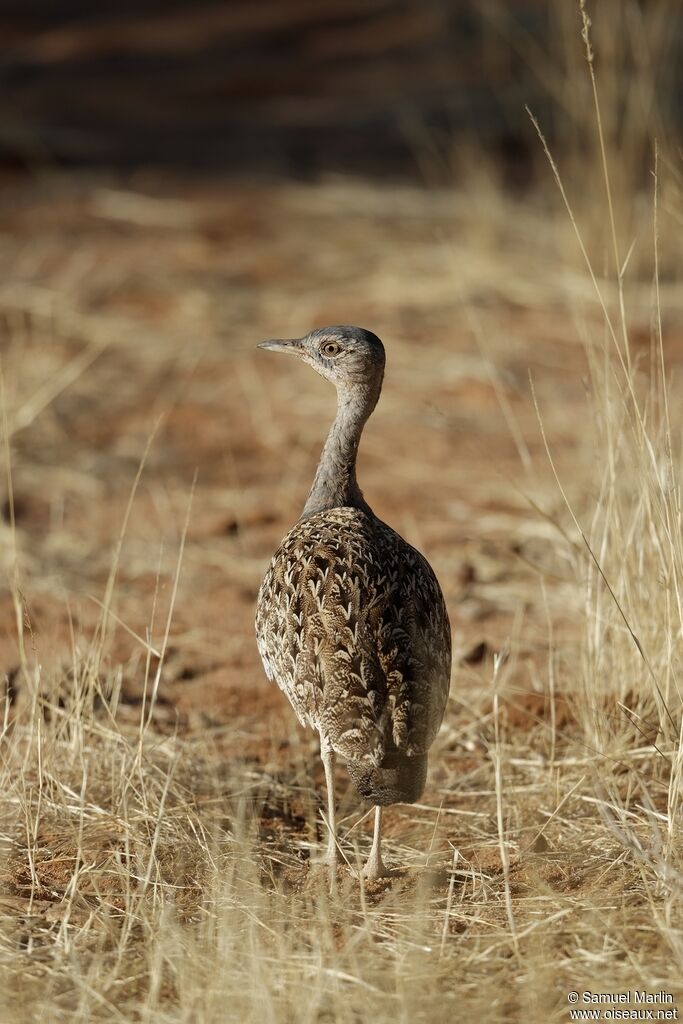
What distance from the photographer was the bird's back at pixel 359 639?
141 inches

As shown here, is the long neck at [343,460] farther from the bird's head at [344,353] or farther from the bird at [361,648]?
the bird at [361,648]

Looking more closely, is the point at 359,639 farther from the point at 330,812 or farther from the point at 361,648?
the point at 330,812

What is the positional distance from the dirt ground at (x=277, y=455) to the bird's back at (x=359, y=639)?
307 mm

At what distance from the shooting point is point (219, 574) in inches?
245

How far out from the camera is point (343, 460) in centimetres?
446

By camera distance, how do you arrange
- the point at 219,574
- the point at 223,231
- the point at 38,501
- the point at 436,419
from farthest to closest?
the point at 223,231, the point at 436,419, the point at 38,501, the point at 219,574

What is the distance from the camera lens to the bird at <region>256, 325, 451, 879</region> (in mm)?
3557

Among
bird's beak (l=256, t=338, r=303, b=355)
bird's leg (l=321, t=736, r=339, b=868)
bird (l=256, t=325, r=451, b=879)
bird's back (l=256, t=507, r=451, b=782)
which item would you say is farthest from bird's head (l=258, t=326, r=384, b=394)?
bird's leg (l=321, t=736, r=339, b=868)

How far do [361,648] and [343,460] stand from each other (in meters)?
0.95

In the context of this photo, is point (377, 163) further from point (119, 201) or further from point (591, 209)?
point (591, 209)

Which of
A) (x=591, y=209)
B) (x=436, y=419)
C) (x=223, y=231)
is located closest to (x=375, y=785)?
(x=436, y=419)

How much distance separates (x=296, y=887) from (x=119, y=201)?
8932 millimetres

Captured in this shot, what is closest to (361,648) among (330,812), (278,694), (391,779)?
(391,779)

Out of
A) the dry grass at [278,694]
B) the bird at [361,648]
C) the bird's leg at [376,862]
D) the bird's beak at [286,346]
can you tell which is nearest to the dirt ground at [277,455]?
the dry grass at [278,694]
